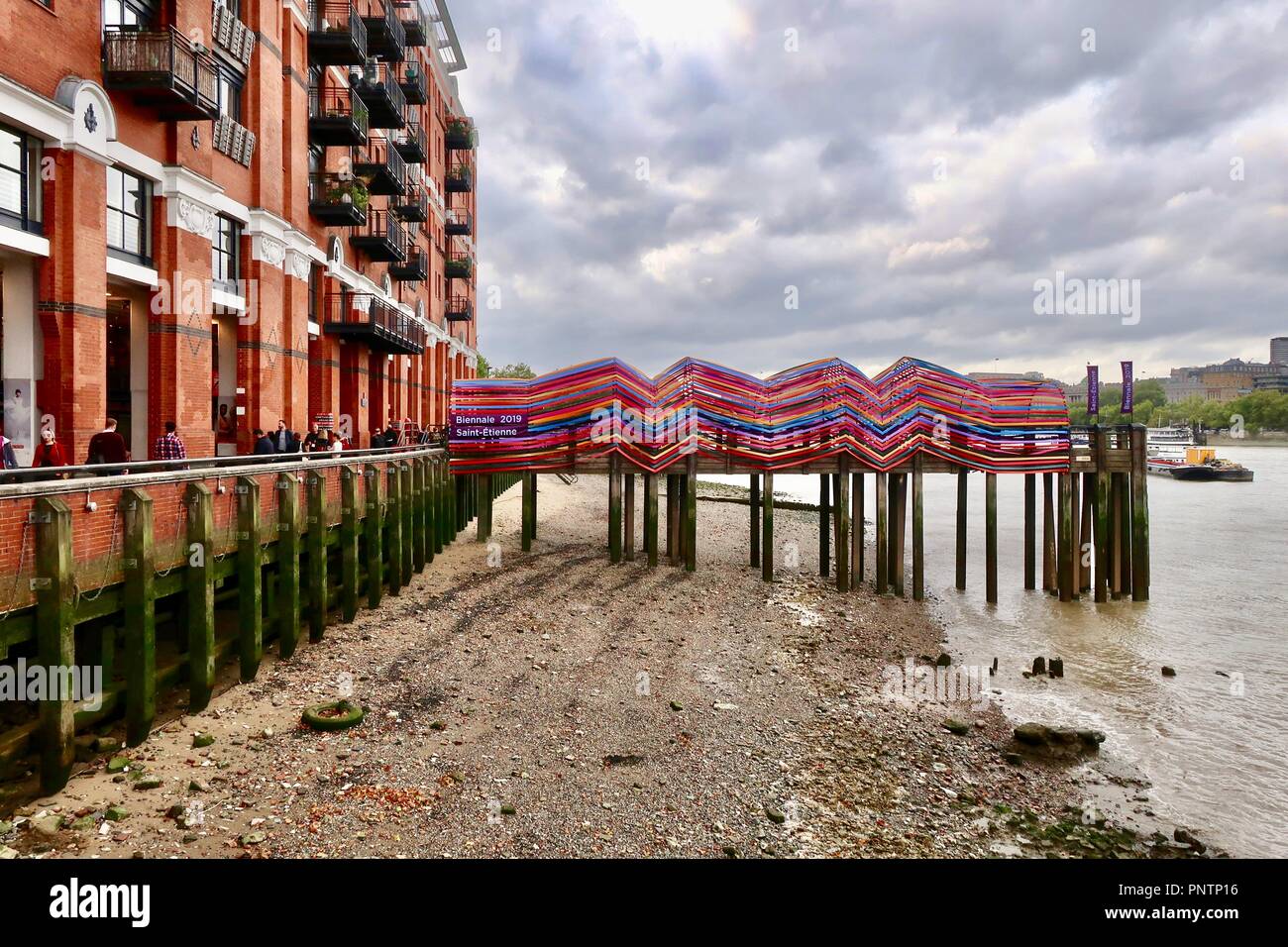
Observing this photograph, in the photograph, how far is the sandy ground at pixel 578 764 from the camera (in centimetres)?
674

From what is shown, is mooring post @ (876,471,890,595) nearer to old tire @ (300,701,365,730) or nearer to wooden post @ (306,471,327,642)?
wooden post @ (306,471,327,642)

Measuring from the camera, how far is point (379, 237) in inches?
993

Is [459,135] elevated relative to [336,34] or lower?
elevated

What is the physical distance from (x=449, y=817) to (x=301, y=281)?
60.4ft

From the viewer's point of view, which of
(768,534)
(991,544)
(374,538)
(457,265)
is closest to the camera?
(374,538)

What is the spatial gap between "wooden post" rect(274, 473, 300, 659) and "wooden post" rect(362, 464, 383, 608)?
2.96 m

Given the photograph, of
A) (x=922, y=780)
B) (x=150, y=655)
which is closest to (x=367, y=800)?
(x=150, y=655)

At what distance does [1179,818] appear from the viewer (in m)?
8.38

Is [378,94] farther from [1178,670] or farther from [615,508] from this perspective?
[1178,670]

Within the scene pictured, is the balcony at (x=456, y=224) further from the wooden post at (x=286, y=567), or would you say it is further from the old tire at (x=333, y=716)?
the old tire at (x=333, y=716)

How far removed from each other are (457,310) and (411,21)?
16158 millimetres

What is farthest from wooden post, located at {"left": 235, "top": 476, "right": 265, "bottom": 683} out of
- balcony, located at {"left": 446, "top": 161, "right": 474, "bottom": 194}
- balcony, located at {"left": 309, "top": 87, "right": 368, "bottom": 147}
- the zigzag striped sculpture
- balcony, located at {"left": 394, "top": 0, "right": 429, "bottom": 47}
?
balcony, located at {"left": 446, "top": 161, "right": 474, "bottom": 194}

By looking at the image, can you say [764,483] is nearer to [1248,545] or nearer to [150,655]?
[150,655]

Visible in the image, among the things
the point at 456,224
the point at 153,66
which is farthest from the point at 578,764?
the point at 456,224
